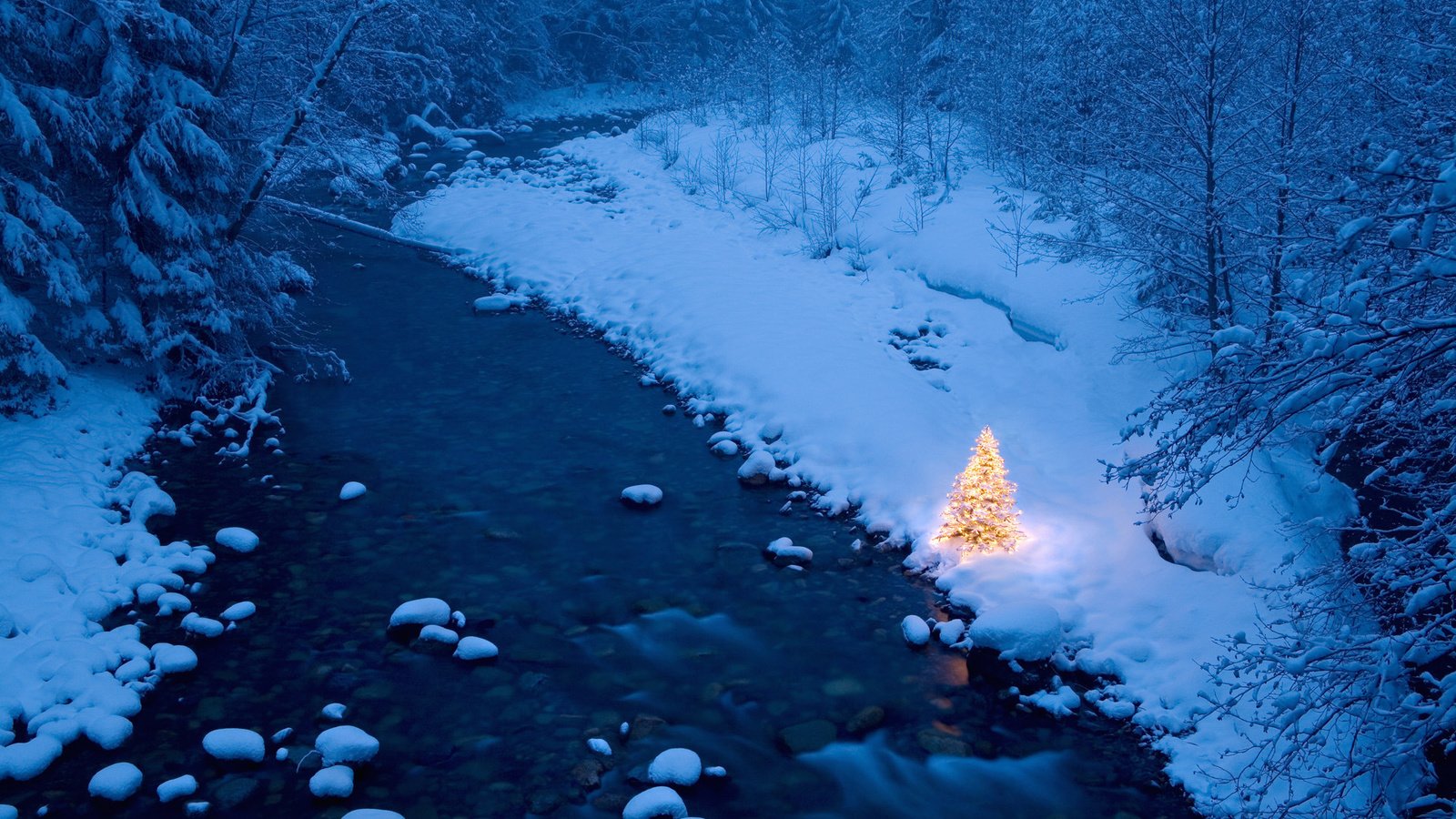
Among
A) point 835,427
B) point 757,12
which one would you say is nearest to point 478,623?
point 835,427

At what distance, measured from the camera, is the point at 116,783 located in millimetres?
5543

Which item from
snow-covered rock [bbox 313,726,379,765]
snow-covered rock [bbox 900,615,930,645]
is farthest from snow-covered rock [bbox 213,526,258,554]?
snow-covered rock [bbox 900,615,930,645]

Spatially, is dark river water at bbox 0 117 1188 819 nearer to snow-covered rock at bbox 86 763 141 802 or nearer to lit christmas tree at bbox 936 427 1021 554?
snow-covered rock at bbox 86 763 141 802

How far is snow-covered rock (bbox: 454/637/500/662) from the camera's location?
7.06m

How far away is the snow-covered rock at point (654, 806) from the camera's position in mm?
5641

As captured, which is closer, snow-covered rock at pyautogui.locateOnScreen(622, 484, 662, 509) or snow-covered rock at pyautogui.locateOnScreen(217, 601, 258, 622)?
snow-covered rock at pyautogui.locateOnScreen(217, 601, 258, 622)

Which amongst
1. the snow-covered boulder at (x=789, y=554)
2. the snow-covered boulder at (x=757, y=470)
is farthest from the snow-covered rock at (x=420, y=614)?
the snow-covered boulder at (x=757, y=470)

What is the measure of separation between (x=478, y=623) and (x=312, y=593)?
1563 mm

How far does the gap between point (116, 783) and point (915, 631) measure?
5854 millimetres

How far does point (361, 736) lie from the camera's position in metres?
6.02

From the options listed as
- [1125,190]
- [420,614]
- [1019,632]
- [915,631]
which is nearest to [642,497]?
[420,614]

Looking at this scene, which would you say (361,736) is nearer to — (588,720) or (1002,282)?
(588,720)

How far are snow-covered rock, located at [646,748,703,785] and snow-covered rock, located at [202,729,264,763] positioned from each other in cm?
262

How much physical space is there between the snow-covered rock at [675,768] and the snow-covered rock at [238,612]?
3.79m
